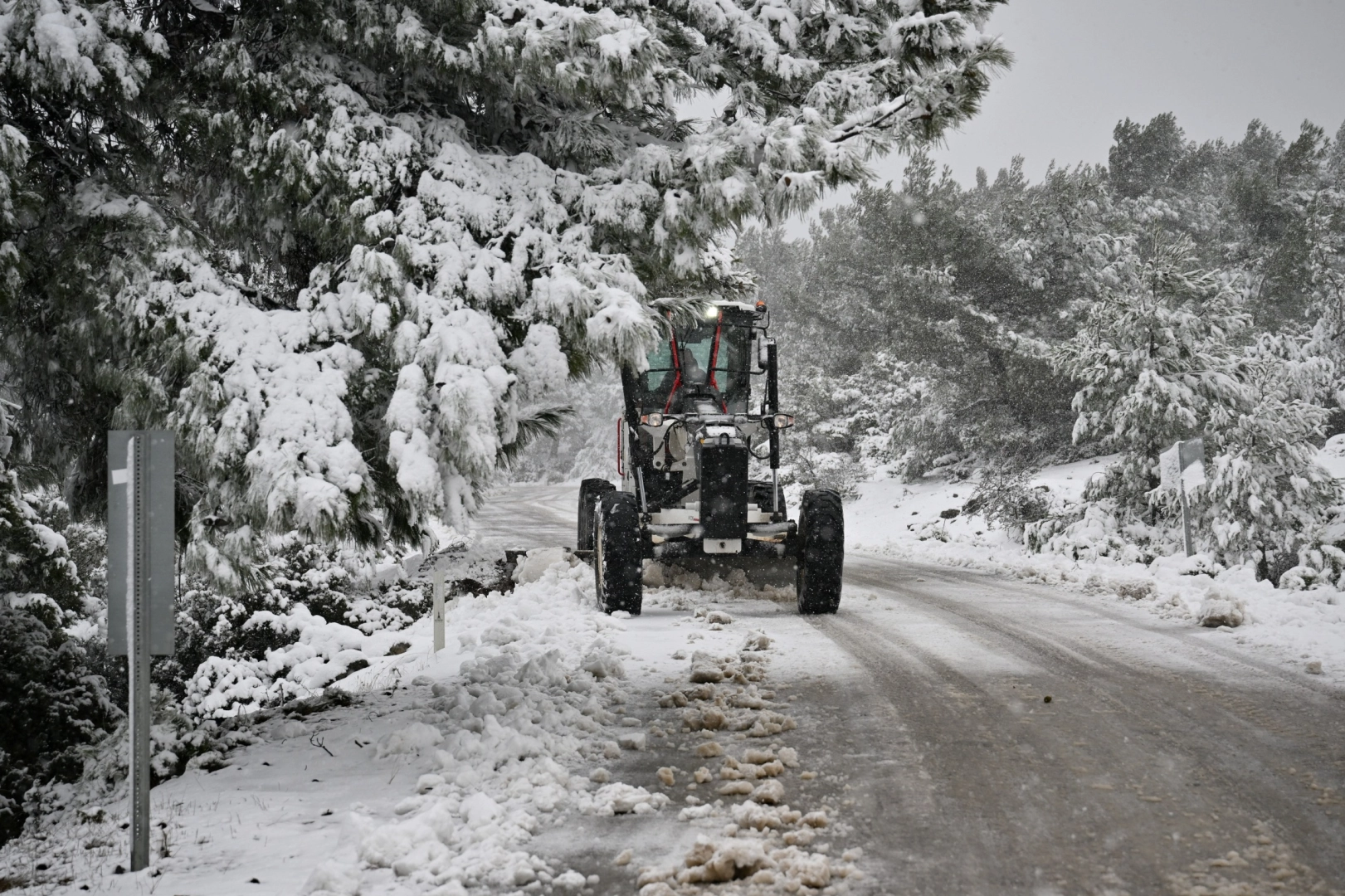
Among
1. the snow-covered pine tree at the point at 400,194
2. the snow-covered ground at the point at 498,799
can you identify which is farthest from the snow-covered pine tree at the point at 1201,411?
the snow-covered pine tree at the point at 400,194

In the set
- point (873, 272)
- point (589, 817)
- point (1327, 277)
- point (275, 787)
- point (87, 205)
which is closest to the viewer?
point (589, 817)

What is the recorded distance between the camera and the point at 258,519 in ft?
14.7

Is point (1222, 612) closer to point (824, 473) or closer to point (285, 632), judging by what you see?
point (285, 632)

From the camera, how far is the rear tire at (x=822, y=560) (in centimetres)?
875

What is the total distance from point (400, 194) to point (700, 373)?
5.85m

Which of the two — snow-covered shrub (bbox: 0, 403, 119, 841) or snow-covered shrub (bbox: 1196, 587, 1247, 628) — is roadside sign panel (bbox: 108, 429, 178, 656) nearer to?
snow-covered shrub (bbox: 0, 403, 119, 841)

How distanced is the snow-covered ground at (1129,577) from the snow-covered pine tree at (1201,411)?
3.20 feet

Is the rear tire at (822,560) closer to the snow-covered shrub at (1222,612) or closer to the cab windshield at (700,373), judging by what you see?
the cab windshield at (700,373)

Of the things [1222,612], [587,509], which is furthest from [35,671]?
[1222,612]

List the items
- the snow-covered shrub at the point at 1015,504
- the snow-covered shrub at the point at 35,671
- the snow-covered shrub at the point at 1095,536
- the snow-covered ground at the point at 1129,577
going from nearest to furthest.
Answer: the snow-covered shrub at the point at 35,671 → the snow-covered ground at the point at 1129,577 → the snow-covered shrub at the point at 1095,536 → the snow-covered shrub at the point at 1015,504

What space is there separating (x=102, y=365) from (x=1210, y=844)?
5631 mm

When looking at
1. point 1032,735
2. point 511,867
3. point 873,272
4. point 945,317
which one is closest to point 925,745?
point 1032,735

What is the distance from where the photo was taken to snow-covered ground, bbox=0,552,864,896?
334 cm

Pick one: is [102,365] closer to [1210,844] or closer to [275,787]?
[275,787]
